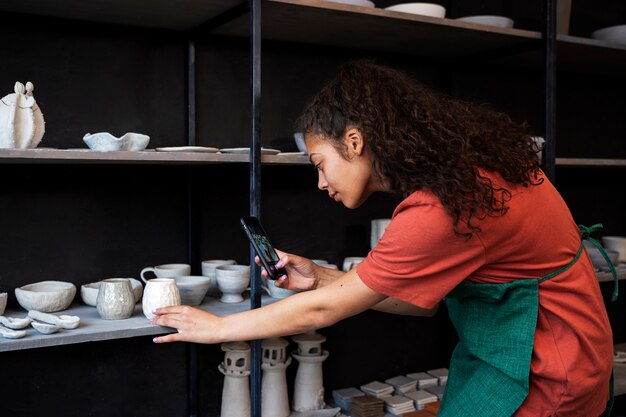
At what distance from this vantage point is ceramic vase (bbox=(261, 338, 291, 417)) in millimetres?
2039

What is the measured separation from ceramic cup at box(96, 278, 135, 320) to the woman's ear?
27.5 inches

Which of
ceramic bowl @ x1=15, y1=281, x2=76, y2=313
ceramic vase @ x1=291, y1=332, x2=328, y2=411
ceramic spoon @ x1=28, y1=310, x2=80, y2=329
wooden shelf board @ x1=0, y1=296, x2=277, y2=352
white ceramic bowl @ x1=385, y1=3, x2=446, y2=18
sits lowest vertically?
ceramic vase @ x1=291, y1=332, x2=328, y2=411

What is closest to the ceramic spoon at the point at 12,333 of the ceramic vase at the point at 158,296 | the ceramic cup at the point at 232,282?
the ceramic vase at the point at 158,296

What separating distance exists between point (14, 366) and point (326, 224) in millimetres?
1132

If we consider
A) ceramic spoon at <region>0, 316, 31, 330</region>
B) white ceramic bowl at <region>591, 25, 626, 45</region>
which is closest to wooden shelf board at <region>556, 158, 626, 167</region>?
white ceramic bowl at <region>591, 25, 626, 45</region>

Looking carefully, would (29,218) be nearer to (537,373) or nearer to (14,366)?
(14,366)

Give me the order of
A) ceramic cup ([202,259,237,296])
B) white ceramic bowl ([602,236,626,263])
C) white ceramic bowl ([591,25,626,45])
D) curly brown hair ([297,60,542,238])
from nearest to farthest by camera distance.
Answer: curly brown hair ([297,60,542,238]) < ceramic cup ([202,259,237,296]) < white ceramic bowl ([591,25,626,45]) < white ceramic bowl ([602,236,626,263])

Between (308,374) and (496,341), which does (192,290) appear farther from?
(496,341)

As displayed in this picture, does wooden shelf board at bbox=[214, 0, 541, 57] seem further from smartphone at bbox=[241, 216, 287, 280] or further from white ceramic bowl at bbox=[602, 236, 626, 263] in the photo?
white ceramic bowl at bbox=[602, 236, 626, 263]

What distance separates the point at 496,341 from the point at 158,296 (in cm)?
81

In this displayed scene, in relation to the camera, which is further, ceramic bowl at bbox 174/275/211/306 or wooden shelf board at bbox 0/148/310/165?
ceramic bowl at bbox 174/275/211/306

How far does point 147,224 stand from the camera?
2.06 metres

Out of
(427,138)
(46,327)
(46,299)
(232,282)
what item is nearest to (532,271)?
(427,138)

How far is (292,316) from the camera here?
133cm
